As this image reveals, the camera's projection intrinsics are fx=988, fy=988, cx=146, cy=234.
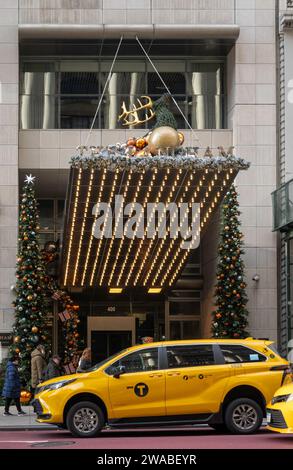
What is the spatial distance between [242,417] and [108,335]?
1792 centimetres

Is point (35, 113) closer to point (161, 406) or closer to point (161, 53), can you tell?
point (161, 53)

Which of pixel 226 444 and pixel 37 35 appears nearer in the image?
pixel 226 444

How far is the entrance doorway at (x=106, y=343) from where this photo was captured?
117ft

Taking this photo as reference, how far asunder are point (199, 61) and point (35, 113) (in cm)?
615

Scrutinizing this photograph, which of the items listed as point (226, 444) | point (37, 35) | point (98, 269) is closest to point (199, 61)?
point (37, 35)

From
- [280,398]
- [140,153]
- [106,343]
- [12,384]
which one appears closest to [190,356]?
[280,398]

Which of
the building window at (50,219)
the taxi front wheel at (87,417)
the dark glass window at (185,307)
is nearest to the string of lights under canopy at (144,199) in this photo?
the building window at (50,219)

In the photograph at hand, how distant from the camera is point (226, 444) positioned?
1597 centimetres

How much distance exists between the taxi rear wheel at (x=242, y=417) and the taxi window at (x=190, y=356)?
946 millimetres

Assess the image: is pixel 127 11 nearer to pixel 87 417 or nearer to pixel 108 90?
pixel 108 90

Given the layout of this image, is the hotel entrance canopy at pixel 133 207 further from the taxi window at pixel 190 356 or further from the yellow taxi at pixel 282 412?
the yellow taxi at pixel 282 412

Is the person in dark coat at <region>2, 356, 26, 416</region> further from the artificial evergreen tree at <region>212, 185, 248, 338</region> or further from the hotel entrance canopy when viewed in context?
the artificial evergreen tree at <region>212, 185, 248, 338</region>

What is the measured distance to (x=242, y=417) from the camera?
59.9 feet

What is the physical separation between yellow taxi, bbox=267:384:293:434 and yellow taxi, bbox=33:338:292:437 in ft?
6.68
